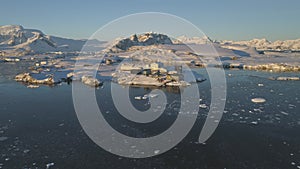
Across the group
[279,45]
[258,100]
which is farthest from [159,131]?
[279,45]

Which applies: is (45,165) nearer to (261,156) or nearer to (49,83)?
(261,156)

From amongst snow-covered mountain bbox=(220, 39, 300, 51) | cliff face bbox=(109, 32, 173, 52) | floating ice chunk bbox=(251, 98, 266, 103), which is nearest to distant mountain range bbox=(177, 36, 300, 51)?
snow-covered mountain bbox=(220, 39, 300, 51)

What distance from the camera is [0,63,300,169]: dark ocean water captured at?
6.19 metres

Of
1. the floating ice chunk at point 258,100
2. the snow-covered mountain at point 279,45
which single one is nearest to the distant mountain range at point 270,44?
the snow-covered mountain at point 279,45

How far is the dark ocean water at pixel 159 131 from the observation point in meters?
6.19

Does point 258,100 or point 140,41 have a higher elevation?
point 140,41

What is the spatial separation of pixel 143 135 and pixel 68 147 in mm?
2285

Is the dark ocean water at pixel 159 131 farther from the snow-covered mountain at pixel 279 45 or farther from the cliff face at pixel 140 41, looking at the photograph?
the snow-covered mountain at pixel 279 45

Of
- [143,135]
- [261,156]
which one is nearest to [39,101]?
[143,135]

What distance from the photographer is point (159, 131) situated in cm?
828

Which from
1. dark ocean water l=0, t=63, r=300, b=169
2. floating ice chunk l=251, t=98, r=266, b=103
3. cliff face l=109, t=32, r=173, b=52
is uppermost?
cliff face l=109, t=32, r=173, b=52

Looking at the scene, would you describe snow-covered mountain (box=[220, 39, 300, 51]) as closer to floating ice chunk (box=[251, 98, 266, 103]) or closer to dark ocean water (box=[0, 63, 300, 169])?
floating ice chunk (box=[251, 98, 266, 103])

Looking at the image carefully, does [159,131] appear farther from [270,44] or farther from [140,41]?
[270,44]

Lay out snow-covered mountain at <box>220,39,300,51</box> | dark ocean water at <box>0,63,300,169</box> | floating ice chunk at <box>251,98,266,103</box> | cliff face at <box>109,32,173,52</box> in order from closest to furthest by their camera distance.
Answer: dark ocean water at <box>0,63,300,169</box>, floating ice chunk at <box>251,98,266,103</box>, cliff face at <box>109,32,173,52</box>, snow-covered mountain at <box>220,39,300,51</box>
